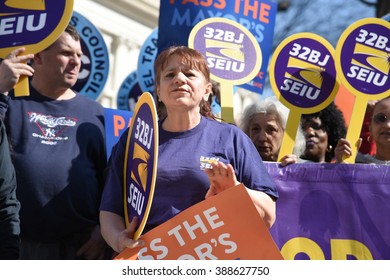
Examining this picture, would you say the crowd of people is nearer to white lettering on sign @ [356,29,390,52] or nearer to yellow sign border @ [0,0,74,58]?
yellow sign border @ [0,0,74,58]

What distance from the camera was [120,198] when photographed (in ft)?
12.1

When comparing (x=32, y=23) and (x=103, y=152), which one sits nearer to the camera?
(x=32, y=23)

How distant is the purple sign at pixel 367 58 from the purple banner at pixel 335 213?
524 millimetres

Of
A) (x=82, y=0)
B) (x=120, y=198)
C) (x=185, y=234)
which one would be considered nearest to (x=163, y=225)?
(x=185, y=234)

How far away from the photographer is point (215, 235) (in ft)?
11.2

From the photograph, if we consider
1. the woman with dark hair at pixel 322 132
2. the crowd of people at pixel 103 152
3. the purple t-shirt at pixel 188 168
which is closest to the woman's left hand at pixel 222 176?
the crowd of people at pixel 103 152

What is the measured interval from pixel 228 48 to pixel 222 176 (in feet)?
5.23

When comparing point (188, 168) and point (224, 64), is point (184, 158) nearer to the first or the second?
point (188, 168)

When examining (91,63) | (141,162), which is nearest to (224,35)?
Answer: (141,162)

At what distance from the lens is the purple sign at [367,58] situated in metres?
4.68

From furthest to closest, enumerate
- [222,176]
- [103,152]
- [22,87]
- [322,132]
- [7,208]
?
[322,132]
[103,152]
[22,87]
[7,208]
[222,176]
